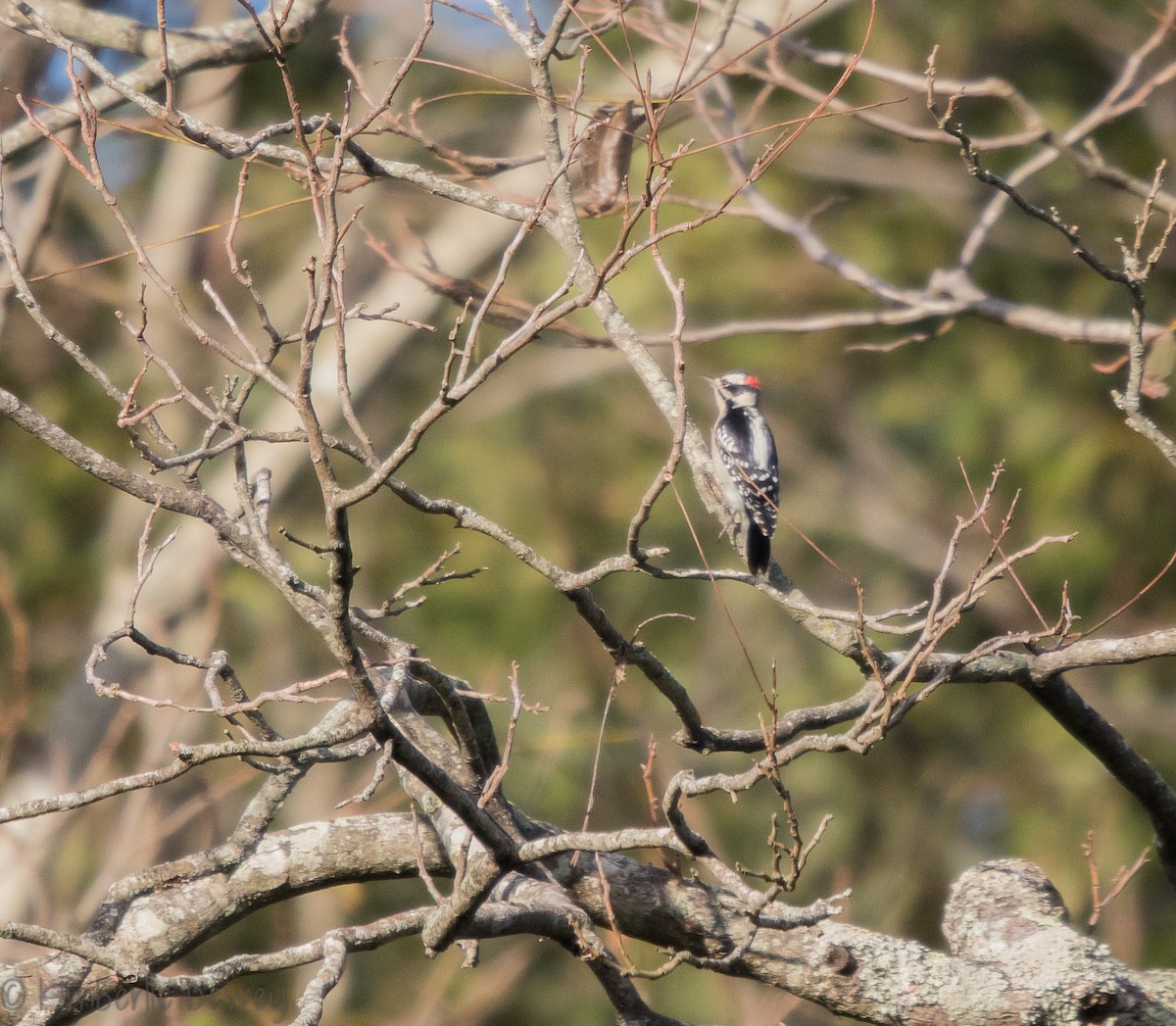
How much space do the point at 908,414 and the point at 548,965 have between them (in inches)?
277

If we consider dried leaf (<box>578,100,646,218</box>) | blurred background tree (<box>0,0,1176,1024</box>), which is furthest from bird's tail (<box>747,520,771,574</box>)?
blurred background tree (<box>0,0,1176,1024</box>)

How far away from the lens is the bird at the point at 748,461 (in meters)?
5.48

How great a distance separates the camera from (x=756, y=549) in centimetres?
572

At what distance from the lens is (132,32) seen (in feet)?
14.4

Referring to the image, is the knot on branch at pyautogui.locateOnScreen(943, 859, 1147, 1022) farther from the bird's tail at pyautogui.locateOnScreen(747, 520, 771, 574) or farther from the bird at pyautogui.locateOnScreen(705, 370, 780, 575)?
the bird's tail at pyautogui.locateOnScreen(747, 520, 771, 574)

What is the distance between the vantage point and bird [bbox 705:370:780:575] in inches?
216

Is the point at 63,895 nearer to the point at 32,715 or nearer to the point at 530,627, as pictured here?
the point at 32,715

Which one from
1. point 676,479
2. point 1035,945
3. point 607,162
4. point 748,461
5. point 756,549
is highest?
point 676,479

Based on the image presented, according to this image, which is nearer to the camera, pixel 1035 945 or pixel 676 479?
pixel 1035 945

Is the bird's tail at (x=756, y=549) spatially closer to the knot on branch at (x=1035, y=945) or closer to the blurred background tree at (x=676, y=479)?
the knot on branch at (x=1035, y=945)

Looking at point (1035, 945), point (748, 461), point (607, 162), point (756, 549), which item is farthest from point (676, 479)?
point (1035, 945)

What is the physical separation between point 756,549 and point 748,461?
0.98 metres

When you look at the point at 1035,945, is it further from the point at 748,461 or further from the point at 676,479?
the point at 676,479

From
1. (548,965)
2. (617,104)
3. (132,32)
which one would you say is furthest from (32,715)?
(617,104)
